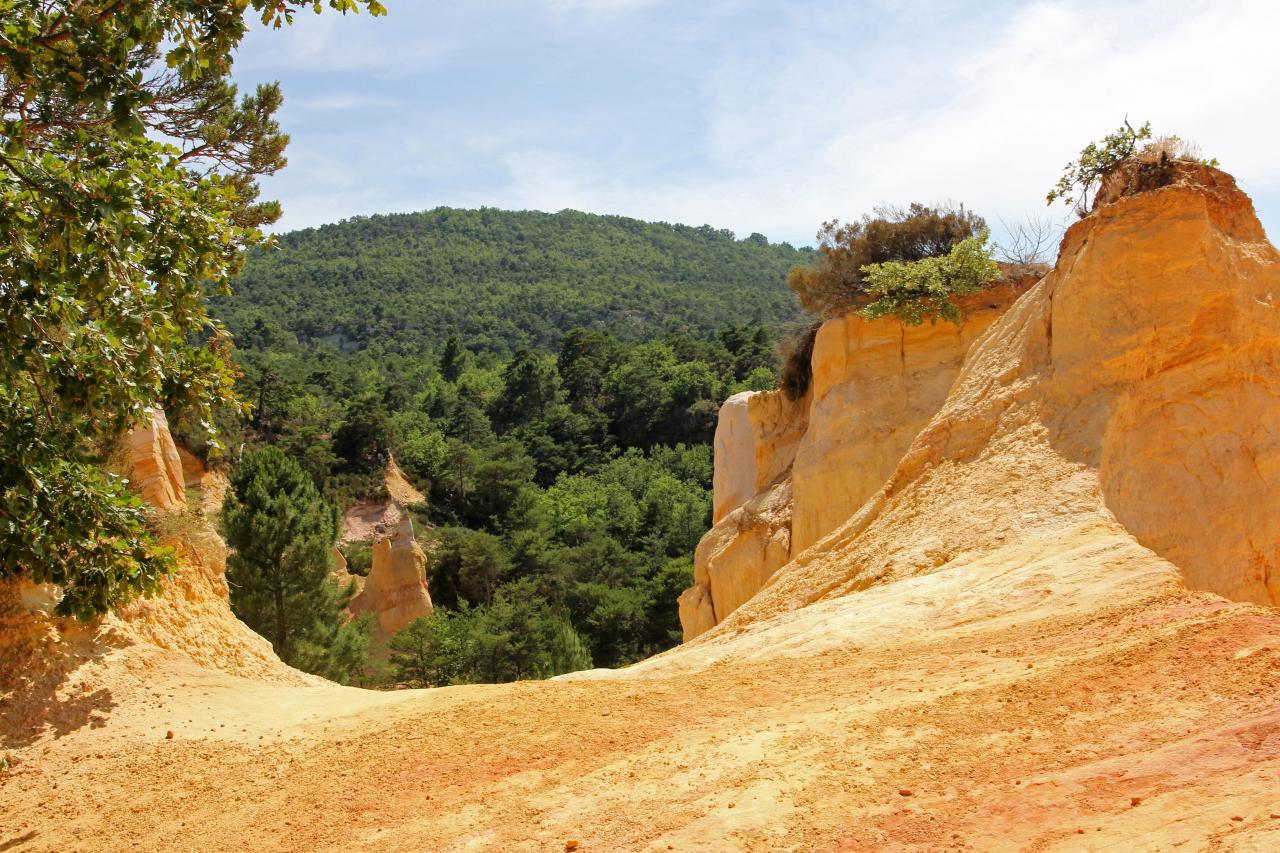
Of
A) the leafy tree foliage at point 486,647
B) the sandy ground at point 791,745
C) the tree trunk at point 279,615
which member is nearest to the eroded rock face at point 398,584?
the leafy tree foliage at point 486,647

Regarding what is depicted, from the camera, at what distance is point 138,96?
7.01 meters

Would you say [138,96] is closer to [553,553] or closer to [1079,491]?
[1079,491]

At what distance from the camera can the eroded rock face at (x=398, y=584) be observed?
3931 cm

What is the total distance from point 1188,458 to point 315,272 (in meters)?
129

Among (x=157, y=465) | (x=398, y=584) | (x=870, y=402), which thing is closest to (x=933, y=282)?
(x=870, y=402)

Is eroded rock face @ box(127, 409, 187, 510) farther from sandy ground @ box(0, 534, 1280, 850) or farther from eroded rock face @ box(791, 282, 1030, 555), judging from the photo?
eroded rock face @ box(791, 282, 1030, 555)

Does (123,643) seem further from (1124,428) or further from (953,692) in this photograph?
(1124,428)

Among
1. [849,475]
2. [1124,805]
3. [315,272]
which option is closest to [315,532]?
[849,475]

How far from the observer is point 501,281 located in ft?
426

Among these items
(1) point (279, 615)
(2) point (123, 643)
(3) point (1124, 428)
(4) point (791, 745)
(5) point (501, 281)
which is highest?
(5) point (501, 281)

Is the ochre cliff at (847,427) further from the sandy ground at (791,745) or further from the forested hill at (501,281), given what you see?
the forested hill at (501,281)

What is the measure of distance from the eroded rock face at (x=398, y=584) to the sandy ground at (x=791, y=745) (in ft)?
96.8

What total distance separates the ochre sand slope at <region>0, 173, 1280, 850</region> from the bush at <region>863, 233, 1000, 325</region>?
12.3ft

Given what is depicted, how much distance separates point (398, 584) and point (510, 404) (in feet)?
131
